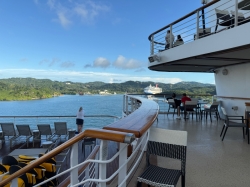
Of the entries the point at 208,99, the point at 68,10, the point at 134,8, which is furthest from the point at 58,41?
the point at 208,99

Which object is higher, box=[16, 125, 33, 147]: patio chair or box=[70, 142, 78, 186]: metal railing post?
box=[70, 142, 78, 186]: metal railing post

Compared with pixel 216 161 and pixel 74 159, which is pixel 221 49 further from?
pixel 74 159

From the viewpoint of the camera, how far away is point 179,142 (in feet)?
6.09

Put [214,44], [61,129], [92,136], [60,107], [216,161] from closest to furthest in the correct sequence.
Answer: [92,136]
[216,161]
[214,44]
[61,129]
[60,107]

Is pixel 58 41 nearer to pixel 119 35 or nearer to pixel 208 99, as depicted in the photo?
pixel 119 35

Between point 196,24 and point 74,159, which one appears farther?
point 196,24

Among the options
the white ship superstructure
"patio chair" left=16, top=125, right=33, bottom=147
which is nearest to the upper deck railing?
the white ship superstructure

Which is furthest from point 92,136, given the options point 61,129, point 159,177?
point 61,129

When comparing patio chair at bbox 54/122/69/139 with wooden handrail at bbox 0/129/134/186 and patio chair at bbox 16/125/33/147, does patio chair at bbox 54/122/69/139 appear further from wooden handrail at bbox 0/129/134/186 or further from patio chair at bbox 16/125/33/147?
wooden handrail at bbox 0/129/134/186

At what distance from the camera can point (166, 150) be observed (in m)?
1.92

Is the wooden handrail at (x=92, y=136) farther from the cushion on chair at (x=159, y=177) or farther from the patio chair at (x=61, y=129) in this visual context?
the patio chair at (x=61, y=129)

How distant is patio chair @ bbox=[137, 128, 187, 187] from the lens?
5.60 feet

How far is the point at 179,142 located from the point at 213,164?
5.74 feet

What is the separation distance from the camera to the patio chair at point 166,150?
5.60 feet
